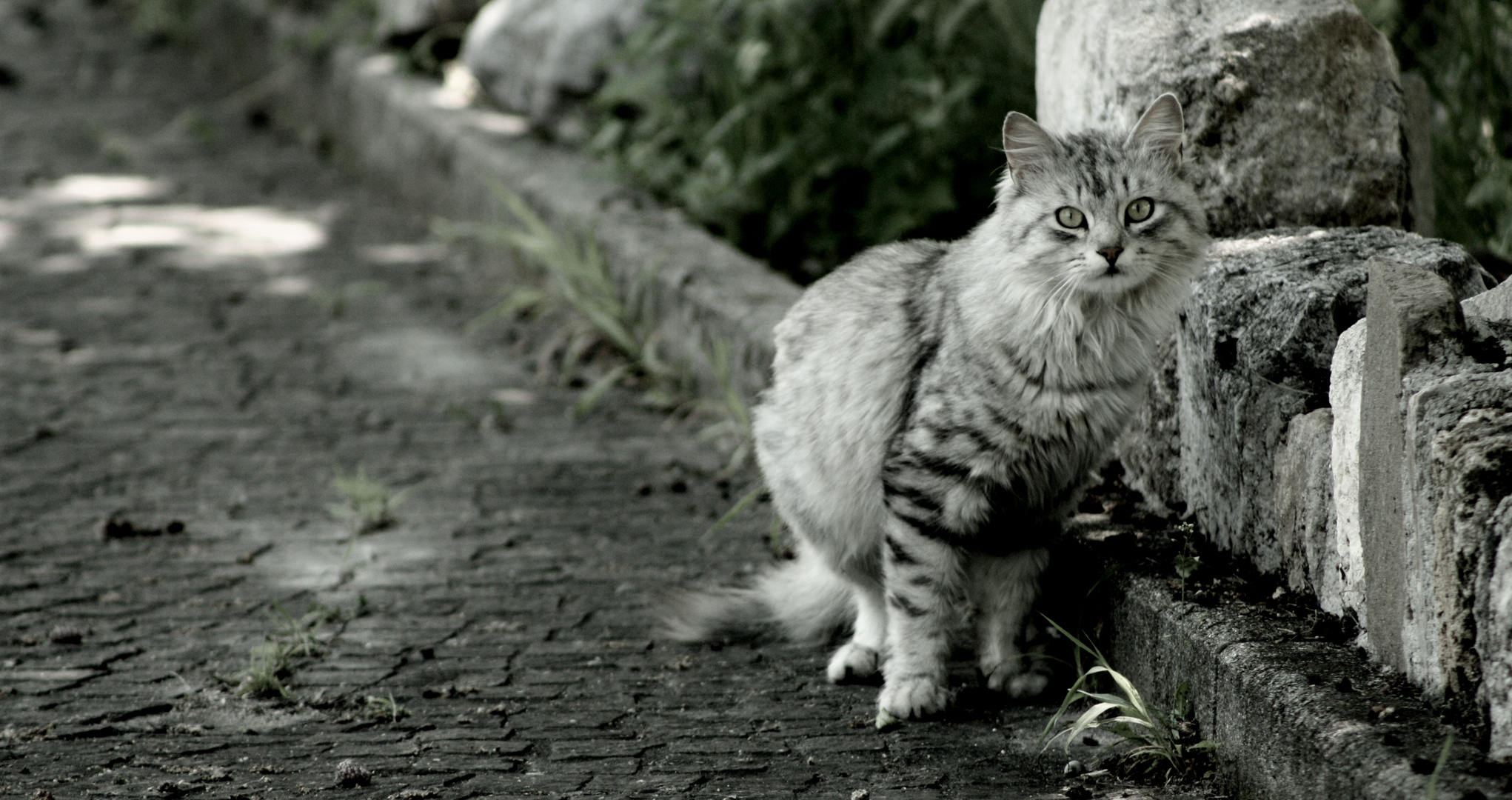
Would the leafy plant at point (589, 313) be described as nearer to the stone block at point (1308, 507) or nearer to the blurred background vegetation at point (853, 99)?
the blurred background vegetation at point (853, 99)

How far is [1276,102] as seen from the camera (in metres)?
3.62

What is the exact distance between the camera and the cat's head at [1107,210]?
314 cm

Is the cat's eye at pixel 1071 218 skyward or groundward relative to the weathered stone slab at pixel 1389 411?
skyward

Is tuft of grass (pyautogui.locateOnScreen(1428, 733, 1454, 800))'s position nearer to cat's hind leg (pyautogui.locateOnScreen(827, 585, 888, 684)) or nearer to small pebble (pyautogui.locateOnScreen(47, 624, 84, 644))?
cat's hind leg (pyautogui.locateOnScreen(827, 585, 888, 684))

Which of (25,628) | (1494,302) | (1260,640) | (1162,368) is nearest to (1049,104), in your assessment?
(1162,368)

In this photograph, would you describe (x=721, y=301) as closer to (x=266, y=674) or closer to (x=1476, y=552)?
(x=266, y=674)

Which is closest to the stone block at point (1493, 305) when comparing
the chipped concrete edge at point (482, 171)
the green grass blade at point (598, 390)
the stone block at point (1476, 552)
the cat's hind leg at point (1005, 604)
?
the stone block at point (1476, 552)

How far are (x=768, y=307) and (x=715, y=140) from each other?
1054mm

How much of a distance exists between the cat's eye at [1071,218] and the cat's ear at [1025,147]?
0.12 metres

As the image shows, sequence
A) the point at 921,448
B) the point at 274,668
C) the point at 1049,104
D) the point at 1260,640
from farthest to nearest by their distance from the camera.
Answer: the point at 1049,104
the point at 274,668
the point at 921,448
the point at 1260,640

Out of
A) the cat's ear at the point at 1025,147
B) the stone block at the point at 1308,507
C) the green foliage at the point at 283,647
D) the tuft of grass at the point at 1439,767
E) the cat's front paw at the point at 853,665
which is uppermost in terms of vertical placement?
the cat's ear at the point at 1025,147

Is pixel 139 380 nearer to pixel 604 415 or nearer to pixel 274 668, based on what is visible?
pixel 604 415

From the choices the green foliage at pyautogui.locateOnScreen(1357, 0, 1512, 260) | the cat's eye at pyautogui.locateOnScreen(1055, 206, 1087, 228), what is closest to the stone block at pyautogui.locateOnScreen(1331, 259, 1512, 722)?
the cat's eye at pyautogui.locateOnScreen(1055, 206, 1087, 228)

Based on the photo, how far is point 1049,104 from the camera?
13.7 feet
